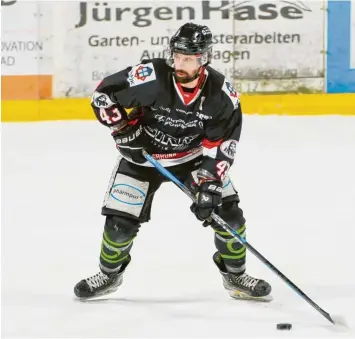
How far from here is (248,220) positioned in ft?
14.9

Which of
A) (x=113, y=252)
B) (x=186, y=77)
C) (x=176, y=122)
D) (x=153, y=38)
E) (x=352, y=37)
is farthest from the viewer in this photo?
(x=153, y=38)

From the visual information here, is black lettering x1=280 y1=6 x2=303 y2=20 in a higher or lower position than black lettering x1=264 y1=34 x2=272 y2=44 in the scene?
higher

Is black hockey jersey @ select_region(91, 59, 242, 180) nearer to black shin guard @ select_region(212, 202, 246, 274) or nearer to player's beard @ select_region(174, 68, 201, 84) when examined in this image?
player's beard @ select_region(174, 68, 201, 84)

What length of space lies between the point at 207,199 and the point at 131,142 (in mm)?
377

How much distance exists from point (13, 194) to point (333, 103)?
2.62 metres

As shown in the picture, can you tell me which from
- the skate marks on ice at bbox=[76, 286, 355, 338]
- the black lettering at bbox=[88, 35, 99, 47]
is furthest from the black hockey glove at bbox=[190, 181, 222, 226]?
the black lettering at bbox=[88, 35, 99, 47]

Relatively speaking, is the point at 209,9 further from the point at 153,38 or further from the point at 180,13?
the point at 153,38

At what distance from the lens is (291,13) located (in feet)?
22.0

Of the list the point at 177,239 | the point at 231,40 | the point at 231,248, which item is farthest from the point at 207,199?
the point at 231,40

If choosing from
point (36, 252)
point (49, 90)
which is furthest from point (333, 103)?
point (36, 252)

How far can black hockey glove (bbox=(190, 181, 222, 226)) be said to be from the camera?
330 centimetres

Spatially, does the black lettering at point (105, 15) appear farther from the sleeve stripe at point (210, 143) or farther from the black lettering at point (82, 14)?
the sleeve stripe at point (210, 143)

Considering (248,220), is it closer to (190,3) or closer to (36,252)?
(36,252)

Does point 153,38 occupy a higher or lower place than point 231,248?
higher
